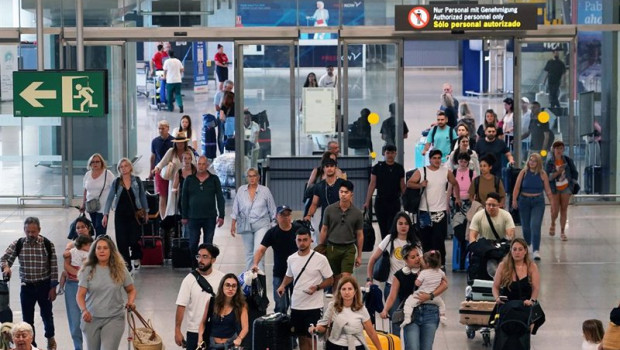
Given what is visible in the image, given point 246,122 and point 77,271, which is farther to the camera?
point 246,122

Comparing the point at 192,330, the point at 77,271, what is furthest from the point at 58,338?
the point at 192,330

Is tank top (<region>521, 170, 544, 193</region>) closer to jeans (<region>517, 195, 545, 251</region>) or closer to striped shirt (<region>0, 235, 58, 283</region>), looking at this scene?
jeans (<region>517, 195, 545, 251</region>)

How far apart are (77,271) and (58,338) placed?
131cm

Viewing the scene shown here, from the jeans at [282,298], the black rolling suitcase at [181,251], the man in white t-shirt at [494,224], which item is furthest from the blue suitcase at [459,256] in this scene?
the jeans at [282,298]

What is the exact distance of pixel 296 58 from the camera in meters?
23.8

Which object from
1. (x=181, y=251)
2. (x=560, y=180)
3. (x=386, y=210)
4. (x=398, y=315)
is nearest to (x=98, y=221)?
(x=181, y=251)

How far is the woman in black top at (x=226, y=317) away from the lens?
12.4m

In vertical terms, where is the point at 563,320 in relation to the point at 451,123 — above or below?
below

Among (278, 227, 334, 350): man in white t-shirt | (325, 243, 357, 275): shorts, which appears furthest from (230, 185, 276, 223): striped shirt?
(278, 227, 334, 350): man in white t-shirt

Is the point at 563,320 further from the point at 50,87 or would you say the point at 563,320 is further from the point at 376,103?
the point at 376,103

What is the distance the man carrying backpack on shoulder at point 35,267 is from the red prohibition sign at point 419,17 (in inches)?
398

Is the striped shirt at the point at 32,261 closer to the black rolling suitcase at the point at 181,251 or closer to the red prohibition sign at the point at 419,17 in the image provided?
the black rolling suitcase at the point at 181,251

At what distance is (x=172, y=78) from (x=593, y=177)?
1688cm

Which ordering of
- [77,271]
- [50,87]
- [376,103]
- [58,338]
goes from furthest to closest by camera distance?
[376,103] < [50,87] < [58,338] < [77,271]
